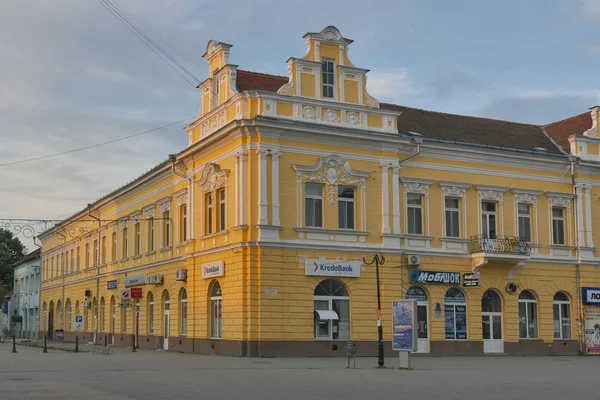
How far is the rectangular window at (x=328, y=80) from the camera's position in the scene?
35.4 metres

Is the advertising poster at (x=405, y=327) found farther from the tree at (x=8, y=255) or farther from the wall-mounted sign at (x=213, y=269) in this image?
the tree at (x=8, y=255)

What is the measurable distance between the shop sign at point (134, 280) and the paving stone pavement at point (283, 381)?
1593 centimetres

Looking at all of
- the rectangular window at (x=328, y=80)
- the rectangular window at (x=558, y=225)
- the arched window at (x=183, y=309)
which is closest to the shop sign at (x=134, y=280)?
the arched window at (x=183, y=309)

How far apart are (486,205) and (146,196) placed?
19.6 m

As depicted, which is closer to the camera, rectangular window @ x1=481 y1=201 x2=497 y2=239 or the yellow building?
Answer: the yellow building

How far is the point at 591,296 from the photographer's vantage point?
133 ft

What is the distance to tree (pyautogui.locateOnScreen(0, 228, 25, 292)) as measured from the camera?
106 m

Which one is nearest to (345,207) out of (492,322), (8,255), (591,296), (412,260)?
(412,260)

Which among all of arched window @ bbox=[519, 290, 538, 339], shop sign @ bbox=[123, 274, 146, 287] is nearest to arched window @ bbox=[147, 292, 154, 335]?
shop sign @ bbox=[123, 274, 146, 287]

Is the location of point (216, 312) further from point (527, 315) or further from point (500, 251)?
point (527, 315)

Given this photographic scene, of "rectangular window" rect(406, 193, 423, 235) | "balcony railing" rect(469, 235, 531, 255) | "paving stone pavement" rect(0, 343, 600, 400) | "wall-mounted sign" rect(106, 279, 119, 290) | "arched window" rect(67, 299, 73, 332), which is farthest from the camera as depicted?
"arched window" rect(67, 299, 73, 332)

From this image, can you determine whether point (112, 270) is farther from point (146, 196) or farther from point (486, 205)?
point (486, 205)

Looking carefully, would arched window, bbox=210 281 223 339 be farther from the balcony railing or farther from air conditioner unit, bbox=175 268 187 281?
the balcony railing

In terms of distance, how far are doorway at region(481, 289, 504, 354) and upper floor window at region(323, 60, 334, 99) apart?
1191 centimetres
